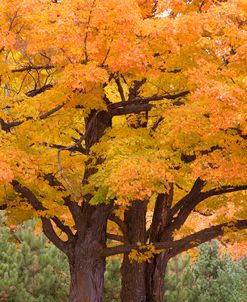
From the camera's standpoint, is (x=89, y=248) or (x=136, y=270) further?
(x=136, y=270)

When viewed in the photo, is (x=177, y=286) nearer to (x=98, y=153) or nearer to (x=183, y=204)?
(x=183, y=204)

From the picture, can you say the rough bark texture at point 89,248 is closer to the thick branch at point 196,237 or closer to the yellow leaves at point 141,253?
the thick branch at point 196,237

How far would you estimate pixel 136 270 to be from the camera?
46.4ft

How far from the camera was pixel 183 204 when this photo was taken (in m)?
13.9

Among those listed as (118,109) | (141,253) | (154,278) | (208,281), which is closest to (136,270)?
(154,278)

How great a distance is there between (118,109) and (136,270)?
4.40m

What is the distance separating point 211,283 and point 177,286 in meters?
1.17

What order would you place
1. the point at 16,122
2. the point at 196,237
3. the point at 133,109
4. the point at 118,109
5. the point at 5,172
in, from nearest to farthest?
1. the point at 5,172
2. the point at 16,122
3. the point at 196,237
4. the point at 133,109
5. the point at 118,109

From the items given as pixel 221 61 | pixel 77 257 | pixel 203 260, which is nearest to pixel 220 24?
pixel 221 61

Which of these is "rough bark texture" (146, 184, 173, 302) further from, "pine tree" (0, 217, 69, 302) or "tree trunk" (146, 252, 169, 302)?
"pine tree" (0, 217, 69, 302)

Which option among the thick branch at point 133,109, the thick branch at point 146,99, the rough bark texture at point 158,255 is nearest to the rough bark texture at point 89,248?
the thick branch at point 133,109

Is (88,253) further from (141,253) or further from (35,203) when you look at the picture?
(35,203)

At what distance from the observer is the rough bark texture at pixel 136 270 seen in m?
14.1

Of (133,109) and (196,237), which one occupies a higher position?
(133,109)
